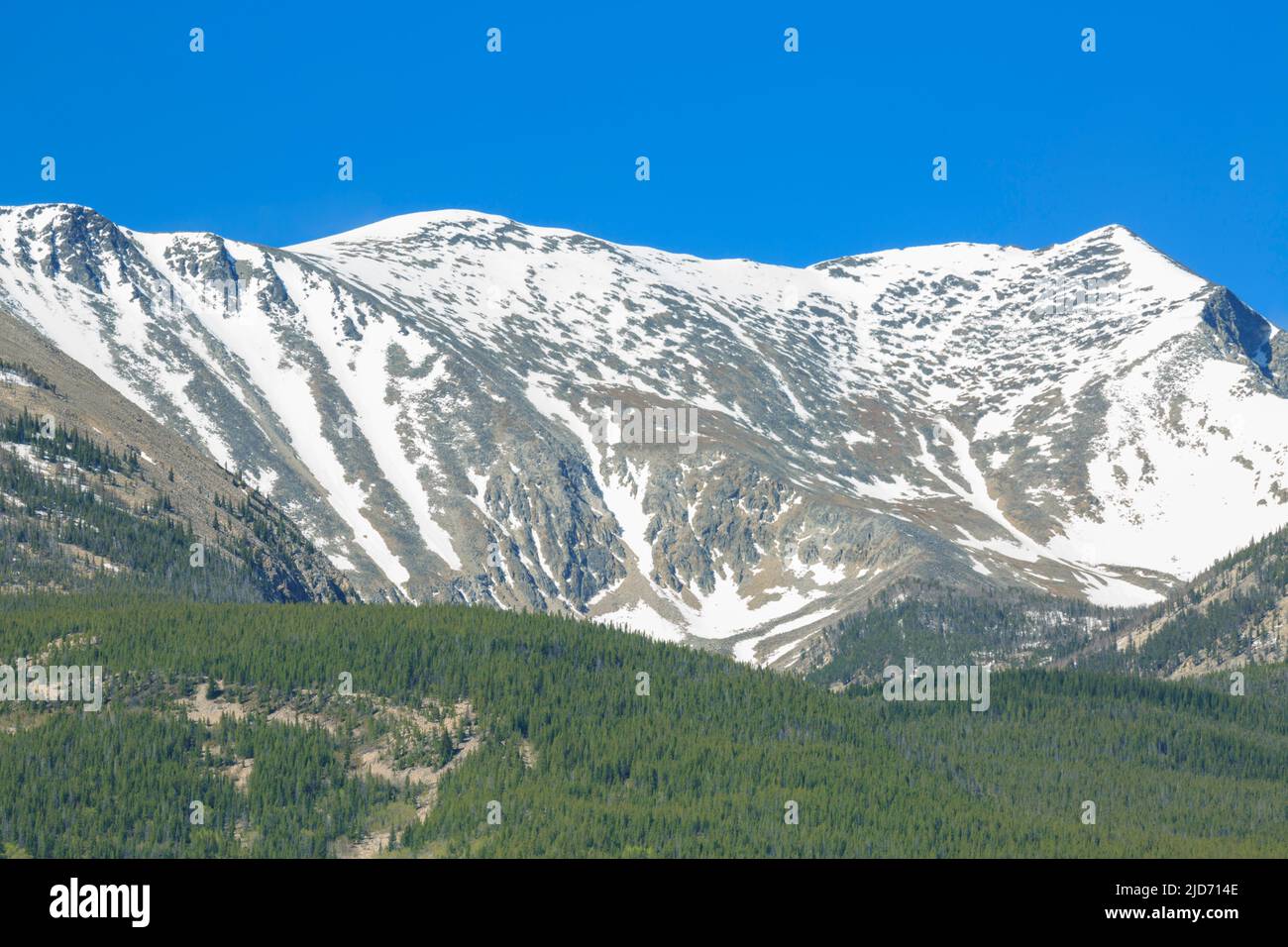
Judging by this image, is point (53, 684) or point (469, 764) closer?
point (469, 764)

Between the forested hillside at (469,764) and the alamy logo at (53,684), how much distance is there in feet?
4.10
